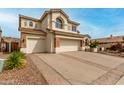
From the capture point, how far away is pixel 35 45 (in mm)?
17172

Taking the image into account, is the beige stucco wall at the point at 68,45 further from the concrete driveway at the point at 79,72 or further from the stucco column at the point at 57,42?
the concrete driveway at the point at 79,72

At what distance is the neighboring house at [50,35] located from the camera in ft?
54.1

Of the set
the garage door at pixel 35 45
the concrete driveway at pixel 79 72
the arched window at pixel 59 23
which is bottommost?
the concrete driveway at pixel 79 72

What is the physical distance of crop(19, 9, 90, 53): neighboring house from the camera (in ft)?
54.1

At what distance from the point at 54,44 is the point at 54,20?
492 cm

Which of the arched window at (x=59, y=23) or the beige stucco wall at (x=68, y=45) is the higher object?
the arched window at (x=59, y=23)

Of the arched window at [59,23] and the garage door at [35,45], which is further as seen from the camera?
the arched window at [59,23]

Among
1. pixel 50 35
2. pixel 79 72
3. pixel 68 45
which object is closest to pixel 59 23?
pixel 68 45

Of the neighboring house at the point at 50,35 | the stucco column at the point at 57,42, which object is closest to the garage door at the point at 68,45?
the neighboring house at the point at 50,35

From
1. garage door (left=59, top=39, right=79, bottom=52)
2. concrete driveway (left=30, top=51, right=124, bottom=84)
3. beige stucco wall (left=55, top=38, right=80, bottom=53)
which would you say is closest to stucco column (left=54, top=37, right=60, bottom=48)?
beige stucco wall (left=55, top=38, right=80, bottom=53)
